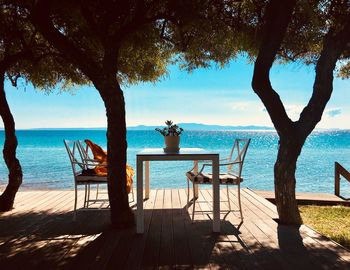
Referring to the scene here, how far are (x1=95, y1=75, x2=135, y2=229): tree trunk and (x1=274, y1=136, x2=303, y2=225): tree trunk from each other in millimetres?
1745

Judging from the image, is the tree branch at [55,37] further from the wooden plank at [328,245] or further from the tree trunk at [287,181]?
the wooden plank at [328,245]

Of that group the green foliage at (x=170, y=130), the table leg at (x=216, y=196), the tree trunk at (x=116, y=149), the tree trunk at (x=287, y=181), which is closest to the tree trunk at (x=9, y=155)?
the tree trunk at (x=116, y=149)

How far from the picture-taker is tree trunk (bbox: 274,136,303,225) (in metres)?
4.38

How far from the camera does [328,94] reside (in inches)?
175

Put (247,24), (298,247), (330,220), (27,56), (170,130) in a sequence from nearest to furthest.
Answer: (298,247)
(170,130)
(27,56)
(247,24)
(330,220)

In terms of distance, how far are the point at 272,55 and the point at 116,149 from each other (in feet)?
6.52

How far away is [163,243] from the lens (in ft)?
11.5

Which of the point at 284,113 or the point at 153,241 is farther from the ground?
the point at 284,113

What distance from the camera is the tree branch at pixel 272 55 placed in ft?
13.7

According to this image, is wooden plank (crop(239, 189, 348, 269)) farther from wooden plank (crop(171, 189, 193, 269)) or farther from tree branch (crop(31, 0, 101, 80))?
tree branch (crop(31, 0, 101, 80))

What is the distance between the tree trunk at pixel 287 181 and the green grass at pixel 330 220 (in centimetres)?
60

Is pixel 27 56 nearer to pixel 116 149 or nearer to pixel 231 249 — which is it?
pixel 116 149

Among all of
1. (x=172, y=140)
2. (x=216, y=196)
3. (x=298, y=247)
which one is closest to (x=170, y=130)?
(x=172, y=140)

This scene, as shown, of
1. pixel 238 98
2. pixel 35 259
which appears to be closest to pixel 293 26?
pixel 35 259
